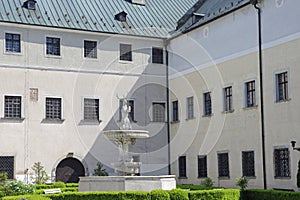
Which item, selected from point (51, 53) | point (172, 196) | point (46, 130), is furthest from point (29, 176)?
point (172, 196)

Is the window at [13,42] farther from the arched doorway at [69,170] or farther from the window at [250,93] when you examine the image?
the window at [250,93]

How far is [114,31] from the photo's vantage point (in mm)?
28641

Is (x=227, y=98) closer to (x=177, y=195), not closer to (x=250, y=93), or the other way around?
(x=250, y=93)

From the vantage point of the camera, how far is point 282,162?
21.4 m

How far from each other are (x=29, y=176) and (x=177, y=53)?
1012 centimetres

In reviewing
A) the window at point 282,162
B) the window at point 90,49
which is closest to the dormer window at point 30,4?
the window at point 90,49

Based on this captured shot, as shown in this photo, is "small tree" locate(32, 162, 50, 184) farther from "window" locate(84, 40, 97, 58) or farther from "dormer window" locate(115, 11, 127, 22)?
"dormer window" locate(115, 11, 127, 22)

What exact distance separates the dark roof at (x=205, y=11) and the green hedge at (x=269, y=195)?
8.95 meters

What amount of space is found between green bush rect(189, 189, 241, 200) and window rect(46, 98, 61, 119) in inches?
464

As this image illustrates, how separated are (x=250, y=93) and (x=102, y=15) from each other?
394 inches

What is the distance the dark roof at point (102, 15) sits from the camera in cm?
2681

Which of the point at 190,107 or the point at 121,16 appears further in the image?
the point at 121,16

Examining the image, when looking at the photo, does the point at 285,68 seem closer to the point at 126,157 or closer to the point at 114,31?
the point at 126,157

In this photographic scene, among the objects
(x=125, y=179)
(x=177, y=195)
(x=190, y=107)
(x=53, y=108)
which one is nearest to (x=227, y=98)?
(x=190, y=107)
